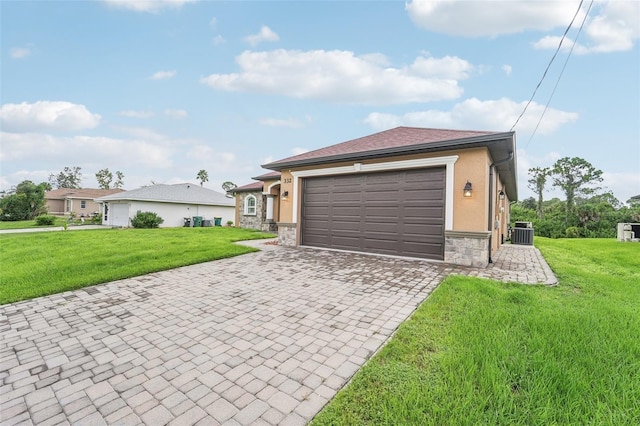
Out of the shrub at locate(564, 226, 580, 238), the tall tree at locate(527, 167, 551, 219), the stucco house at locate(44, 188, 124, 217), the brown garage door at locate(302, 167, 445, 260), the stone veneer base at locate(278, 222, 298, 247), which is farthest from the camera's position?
the stucco house at locate(44, 188, 124, 217)

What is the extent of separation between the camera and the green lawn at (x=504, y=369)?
169 cm

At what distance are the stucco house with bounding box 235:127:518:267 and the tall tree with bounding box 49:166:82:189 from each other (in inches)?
2624

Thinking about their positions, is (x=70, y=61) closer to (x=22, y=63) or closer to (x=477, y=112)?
(x=22, y=63)

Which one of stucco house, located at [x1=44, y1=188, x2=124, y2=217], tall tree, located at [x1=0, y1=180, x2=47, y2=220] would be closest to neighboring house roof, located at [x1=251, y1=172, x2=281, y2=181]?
tall tree, located at [x1=0, y1=180, x2=47, y2=220]

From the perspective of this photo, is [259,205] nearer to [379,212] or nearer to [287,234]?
[287,234]

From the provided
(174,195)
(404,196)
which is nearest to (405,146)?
(404,196)

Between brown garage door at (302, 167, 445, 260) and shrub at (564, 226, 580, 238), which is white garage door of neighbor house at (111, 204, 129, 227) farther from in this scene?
shrub at (564, 226, 580, 238)

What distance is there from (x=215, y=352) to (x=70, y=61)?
13.8 meters

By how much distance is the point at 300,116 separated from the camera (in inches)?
590

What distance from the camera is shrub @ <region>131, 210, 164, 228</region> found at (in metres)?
18.7

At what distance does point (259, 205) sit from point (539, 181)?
31810mm

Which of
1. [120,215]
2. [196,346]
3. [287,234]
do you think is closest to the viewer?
[196,346]

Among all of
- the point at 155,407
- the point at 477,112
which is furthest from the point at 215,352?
the point at 477,112

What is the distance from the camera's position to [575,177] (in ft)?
86.8
